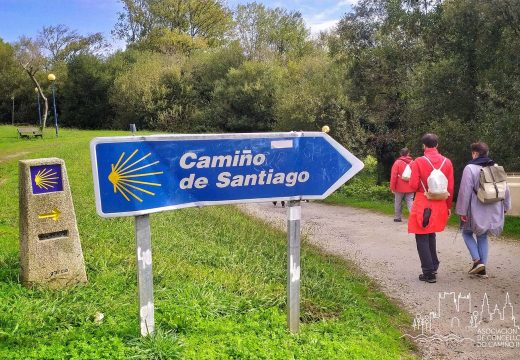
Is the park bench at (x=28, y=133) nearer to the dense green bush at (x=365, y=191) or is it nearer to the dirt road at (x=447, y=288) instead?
the dense green bush at (x=365, y=191)

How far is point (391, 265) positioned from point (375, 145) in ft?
56.1

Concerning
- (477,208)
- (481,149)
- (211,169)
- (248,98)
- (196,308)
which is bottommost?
(196,308)

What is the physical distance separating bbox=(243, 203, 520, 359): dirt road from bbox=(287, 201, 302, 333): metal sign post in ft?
4.58

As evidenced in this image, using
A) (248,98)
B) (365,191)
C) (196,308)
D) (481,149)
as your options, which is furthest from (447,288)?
(248,98)

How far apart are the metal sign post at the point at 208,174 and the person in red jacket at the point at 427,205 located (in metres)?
2.50

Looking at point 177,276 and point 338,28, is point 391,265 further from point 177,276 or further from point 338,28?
point 338,28

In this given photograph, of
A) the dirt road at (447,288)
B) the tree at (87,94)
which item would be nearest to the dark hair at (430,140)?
the dirt road at (447,288)

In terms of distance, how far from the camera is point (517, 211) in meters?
10.9

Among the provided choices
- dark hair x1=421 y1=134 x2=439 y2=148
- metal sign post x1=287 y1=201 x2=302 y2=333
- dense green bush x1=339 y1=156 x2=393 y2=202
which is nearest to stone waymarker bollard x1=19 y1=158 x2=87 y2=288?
metal sign post x1=287 y1=201 x2=302 y2=333

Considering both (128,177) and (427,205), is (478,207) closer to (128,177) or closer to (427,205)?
(427,205)

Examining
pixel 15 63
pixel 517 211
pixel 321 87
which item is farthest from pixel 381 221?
pixel 15 63

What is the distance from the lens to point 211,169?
12.5ft

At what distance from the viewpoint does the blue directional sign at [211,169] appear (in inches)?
138

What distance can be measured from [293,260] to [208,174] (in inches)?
40.8
